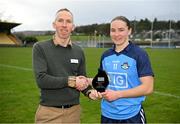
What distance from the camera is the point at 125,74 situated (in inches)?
151

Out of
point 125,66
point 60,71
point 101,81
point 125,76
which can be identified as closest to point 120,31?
point 125,66

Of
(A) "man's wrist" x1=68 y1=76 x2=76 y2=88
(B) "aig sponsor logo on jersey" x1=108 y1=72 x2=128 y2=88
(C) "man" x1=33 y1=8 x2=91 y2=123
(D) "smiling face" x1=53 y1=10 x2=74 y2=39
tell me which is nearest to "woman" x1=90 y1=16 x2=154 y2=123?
(B) "aig sponsor logo on jersey" x1=108 y1=72 x2=128 y2=88

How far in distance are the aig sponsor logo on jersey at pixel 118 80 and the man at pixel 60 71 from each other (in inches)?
17.8

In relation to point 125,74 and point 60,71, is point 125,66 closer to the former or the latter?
point 125,74

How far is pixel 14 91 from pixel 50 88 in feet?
28.2

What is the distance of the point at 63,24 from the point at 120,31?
0.75m

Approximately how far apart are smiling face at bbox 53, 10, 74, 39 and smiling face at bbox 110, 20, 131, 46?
23.8 inches

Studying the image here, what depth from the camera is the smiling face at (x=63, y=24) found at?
4.19 metres

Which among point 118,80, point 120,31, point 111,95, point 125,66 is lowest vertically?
point 111,95

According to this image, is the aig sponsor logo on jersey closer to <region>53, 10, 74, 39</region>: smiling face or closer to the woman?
the woman

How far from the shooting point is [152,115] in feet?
28.9

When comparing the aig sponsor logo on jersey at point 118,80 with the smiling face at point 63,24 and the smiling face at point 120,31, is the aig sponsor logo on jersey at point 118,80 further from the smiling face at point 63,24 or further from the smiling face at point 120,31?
the smiling face at point 63,24

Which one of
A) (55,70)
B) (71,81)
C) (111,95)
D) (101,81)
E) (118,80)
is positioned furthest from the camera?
(55,70)

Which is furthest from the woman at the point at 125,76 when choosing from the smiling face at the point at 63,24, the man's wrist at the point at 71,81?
the smiling face at the point at 63,24
